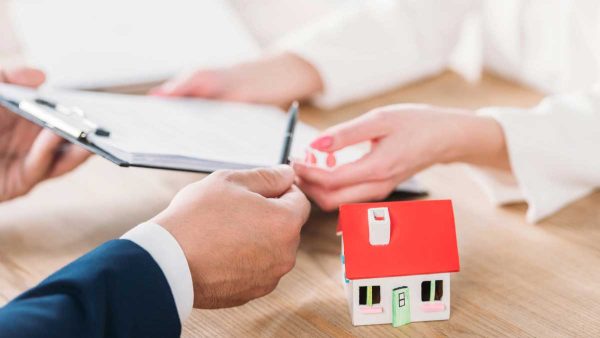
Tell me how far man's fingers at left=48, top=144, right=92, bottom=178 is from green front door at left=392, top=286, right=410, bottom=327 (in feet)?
1.73

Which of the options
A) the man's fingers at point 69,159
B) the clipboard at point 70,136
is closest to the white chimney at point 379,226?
the clipboard at point 70,136

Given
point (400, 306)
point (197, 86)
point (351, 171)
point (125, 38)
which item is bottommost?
point (400, 306)

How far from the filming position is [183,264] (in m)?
0.70

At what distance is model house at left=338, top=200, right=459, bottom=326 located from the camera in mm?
718

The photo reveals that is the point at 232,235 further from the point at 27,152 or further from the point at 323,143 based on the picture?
the point at 27,152

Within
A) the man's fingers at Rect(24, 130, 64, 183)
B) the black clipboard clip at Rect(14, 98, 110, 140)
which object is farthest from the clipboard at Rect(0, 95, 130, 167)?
the man's fingers at Rect(24, 130, 64, 183)

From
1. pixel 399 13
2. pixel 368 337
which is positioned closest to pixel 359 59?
pixel 399 13

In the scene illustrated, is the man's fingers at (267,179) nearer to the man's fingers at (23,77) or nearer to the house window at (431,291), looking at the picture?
the house window at (431,291)

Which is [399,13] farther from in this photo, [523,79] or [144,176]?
[144,176]

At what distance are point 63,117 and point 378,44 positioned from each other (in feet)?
2.12

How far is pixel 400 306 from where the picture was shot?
740mm

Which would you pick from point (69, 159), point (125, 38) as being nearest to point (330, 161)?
point (69, 159)

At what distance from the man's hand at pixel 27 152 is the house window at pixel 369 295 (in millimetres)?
496

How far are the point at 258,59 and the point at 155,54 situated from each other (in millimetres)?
221
